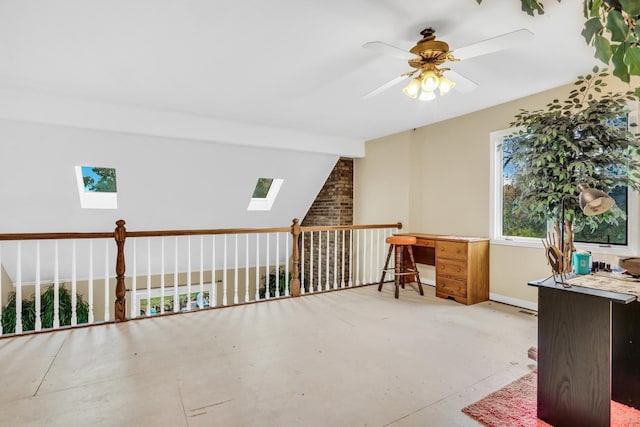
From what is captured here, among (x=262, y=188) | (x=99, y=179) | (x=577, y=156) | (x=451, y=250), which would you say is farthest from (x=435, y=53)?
(x=99, y=179)

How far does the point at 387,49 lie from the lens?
209 centimetres

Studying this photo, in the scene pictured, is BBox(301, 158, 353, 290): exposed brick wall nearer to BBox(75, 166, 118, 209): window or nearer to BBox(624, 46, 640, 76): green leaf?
BBox(75, 166, 118, 209): window

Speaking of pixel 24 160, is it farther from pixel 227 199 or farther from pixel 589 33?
pixel 589 33

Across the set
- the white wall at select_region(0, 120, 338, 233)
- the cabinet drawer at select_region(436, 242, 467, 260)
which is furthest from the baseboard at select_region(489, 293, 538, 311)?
the white wall at select_region(0, 120, 338, 233)

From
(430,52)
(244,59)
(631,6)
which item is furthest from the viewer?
(244,59)

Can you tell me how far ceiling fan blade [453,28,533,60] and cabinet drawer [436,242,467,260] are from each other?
2.38 metres

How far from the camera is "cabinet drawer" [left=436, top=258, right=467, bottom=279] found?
12.9 ft

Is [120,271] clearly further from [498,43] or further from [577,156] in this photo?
[577,156]

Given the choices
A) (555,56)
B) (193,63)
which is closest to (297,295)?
(193,63)

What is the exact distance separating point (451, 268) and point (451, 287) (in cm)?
24

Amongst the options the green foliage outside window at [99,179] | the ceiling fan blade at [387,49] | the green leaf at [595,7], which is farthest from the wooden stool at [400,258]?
the green foliage outside window at [99,179]

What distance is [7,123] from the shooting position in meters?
3.58

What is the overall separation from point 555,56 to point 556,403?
2.59m

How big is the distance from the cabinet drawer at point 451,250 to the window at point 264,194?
3008 millimetres
